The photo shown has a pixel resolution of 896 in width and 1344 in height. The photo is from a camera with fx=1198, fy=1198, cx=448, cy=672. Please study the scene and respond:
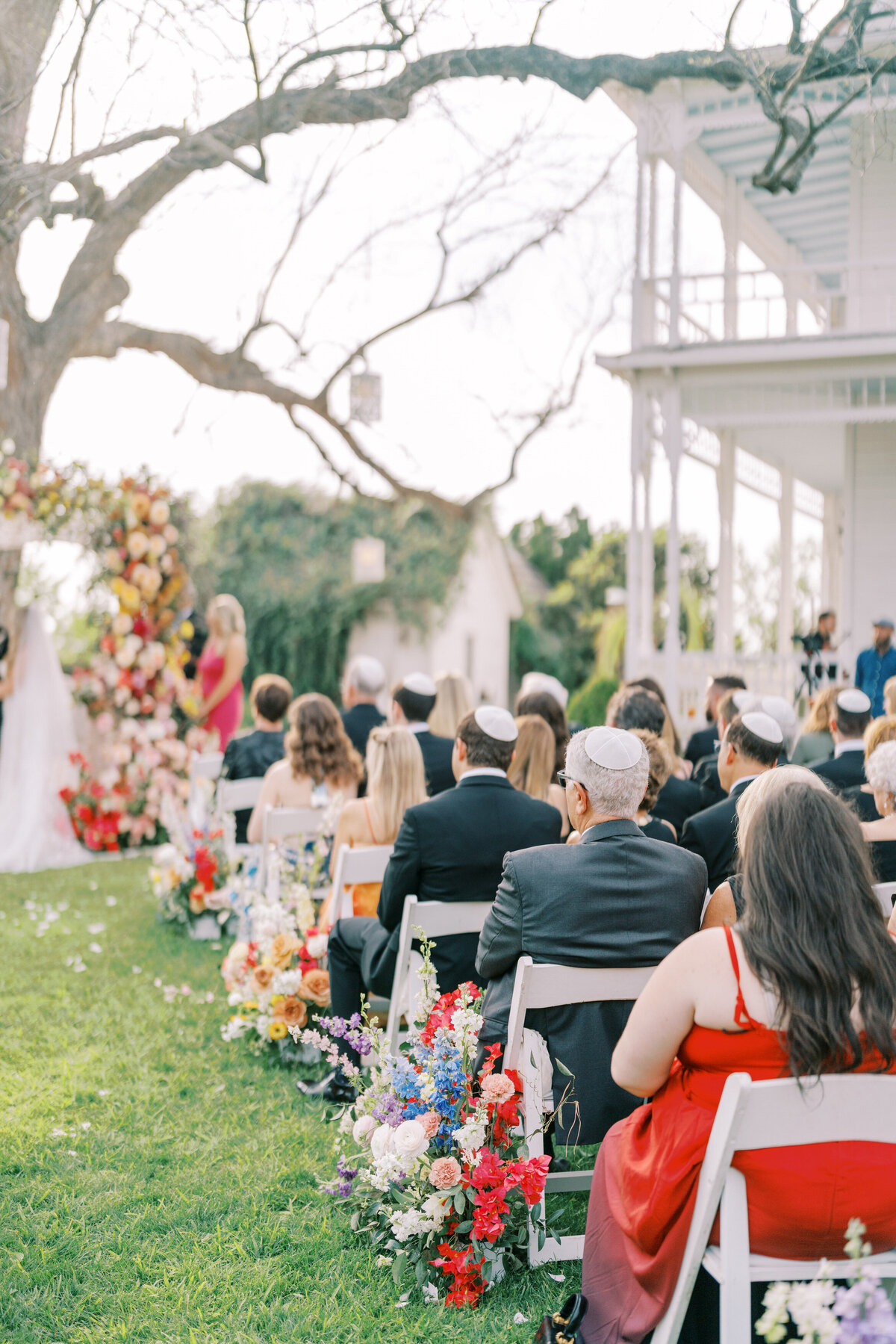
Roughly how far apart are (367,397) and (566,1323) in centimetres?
988

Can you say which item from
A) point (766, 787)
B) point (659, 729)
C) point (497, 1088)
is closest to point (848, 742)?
point (659, 729)

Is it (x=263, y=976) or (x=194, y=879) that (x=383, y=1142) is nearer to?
(x=263, y=976)

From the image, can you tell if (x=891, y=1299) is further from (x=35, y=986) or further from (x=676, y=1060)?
(x=35, y=986)

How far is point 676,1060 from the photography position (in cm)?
245

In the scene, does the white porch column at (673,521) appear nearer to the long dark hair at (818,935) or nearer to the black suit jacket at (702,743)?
the black suit jacket at (702,743)

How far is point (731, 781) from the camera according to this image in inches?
171

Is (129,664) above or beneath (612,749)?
above

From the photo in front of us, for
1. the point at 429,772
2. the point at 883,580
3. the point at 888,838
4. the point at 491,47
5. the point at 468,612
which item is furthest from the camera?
the point at 468,612

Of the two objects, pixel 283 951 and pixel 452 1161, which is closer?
pixel 452 1161

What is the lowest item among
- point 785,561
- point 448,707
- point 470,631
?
point 448,707

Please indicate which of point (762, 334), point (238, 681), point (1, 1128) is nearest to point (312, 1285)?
point (1, 1128)

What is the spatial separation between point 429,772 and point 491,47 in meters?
4.14

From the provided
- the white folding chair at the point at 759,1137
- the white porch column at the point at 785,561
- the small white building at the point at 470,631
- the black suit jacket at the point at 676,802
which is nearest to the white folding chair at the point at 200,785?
the black suit jacket at the point at 676,802

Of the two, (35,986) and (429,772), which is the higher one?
(429,772)
